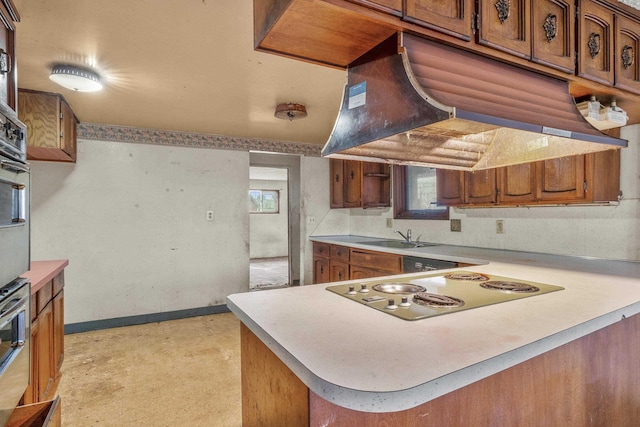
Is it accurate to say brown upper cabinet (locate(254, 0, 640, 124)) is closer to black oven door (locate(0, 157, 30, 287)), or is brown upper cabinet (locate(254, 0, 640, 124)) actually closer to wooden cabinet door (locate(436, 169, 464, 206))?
black oven door (locate(0, 157, 30, 287))

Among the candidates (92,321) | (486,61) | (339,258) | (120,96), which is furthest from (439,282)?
(92,321)

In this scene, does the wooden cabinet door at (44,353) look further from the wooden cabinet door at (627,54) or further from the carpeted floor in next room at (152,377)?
the wooden cabinet door at (627,54)

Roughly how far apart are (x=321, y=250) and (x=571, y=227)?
261 cm

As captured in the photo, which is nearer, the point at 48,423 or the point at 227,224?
the point at 48,423

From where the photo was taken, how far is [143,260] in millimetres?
3643

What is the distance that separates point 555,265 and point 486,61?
4.32 ft

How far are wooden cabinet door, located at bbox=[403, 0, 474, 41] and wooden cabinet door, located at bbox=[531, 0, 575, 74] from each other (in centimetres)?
36

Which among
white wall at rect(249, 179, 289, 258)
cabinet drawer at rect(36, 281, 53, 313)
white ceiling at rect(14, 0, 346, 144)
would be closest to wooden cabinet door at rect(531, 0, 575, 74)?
white ceiling at rect(14, 0, 346, 144)

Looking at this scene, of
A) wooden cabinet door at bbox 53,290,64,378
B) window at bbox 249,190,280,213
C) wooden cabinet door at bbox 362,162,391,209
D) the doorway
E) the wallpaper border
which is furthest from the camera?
window at bbox 249,190,280,213

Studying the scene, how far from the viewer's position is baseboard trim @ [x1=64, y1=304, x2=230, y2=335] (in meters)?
3.38

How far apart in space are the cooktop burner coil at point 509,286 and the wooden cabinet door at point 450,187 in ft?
4.60

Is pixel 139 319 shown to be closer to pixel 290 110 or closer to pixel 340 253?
pixel 340 253

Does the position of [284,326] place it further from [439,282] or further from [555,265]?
[555,265]

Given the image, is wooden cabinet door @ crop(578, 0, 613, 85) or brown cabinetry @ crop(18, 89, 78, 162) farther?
brown cabinetry @ crop(18, 89, 78, 162)
